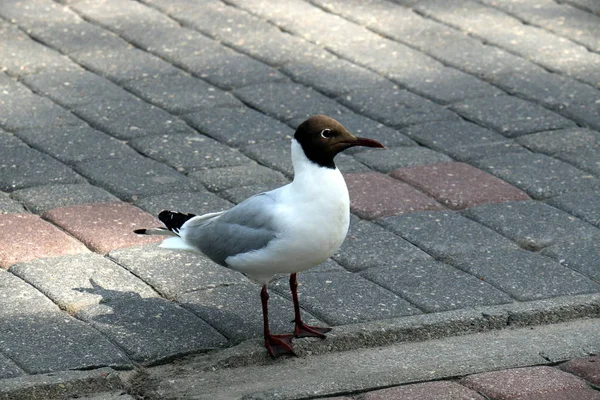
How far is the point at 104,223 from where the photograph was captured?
14.7 ft

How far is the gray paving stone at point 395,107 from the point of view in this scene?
18.5ft

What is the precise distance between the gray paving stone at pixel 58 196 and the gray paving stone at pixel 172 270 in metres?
0.48

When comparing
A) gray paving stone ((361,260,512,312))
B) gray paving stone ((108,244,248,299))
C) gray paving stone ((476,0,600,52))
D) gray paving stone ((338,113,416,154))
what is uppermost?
gray paving stone ((476,0,600,52))

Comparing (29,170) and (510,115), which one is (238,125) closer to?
(29,170)

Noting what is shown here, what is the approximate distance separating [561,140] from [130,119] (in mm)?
2169

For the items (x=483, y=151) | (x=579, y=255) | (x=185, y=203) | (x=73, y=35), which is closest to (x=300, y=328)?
(x=185, y=203)

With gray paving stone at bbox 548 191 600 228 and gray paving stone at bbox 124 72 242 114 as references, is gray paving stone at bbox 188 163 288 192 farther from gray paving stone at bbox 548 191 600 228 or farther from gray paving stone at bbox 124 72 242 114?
gray paving stone at bbox 548 191 600 228

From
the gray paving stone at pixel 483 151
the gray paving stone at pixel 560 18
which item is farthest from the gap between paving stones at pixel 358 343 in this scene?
the gray paving stone at pixel 560 18

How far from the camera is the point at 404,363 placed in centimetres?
360

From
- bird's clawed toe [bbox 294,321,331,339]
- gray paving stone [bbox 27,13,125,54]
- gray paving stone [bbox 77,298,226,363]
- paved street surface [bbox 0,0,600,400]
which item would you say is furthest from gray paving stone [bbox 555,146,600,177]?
gray paving stone [bbox 27,13,125,54]

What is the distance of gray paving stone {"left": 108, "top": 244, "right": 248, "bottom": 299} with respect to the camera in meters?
4.05

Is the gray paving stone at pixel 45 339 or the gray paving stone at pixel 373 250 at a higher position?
the gray paving stone at pixel 373 250

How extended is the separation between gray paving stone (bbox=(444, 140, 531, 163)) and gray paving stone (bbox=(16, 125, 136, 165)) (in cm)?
156

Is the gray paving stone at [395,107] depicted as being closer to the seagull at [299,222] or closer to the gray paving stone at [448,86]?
the gray paving stone at [448,86]
